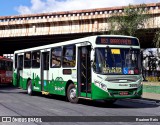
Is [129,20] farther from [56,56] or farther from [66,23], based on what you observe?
[66,23]

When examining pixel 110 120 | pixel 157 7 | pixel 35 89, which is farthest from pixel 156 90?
pixel 110 120

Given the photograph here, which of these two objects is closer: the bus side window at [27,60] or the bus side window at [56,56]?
the bus side window at [56,56]

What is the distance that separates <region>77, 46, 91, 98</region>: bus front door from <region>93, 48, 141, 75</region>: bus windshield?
68 cm

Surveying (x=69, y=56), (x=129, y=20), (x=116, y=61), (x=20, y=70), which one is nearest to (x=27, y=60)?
(x=20, y=70)

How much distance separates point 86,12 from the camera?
111 feet

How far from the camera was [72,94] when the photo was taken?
15812 mm

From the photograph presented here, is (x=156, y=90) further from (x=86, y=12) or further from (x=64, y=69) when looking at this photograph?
(x=86, y=12)

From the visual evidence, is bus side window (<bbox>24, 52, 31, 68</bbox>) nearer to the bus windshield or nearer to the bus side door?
the bus side door

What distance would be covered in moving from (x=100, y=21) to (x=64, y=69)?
17406 millimetres

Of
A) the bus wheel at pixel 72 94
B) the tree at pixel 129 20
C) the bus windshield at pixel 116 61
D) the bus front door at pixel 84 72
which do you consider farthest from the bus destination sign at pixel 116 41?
the tree at pixel 129 20

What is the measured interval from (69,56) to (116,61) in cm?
285

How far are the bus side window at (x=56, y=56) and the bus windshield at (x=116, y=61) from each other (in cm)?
356

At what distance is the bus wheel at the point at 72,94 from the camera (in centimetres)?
1564

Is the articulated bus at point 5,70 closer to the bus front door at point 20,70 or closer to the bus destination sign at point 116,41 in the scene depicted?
the bus front door at point 20,70
